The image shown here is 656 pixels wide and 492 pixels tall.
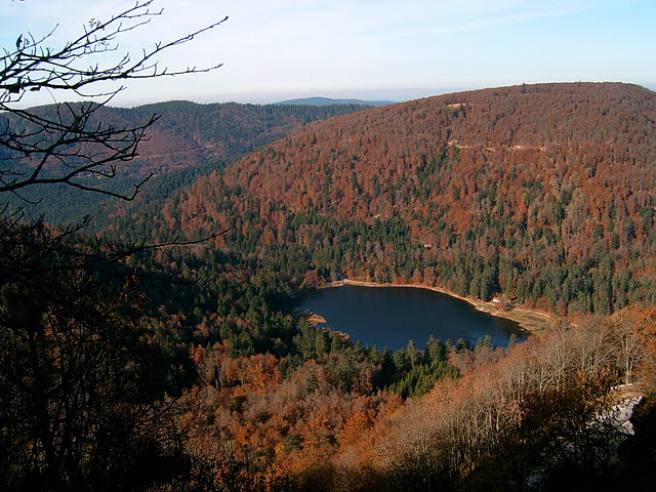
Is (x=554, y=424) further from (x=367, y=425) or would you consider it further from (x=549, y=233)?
(x=549, y=233)

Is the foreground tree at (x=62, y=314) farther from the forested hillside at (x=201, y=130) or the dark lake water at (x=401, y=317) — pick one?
the forested hillside at (x=201, y=130)

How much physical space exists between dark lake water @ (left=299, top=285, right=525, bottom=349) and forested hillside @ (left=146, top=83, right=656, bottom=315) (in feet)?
14.5

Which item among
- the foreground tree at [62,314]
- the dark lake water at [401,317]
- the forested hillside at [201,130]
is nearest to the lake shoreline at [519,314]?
the dark lake water at [401,317]

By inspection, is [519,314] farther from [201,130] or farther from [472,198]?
[201,130]

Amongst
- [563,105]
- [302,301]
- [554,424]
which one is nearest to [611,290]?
[302,301]

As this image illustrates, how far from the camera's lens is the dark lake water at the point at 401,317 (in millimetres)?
40156

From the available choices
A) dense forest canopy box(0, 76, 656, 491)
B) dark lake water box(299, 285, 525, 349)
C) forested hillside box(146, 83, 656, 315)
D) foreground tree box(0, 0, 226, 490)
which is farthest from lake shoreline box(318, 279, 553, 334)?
foreground tree box(0, 0, 226, 490)

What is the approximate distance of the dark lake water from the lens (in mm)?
40156

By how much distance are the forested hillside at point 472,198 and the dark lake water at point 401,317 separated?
4.41 meters

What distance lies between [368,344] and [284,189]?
5056 centimetres

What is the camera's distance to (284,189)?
85.0 m

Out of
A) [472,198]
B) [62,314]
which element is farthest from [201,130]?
[62,314]

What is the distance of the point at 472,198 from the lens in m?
72.7

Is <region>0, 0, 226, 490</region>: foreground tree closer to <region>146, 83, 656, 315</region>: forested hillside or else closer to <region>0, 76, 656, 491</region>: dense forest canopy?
<region>0, 76, 656, 491</region>: dense forest canopy
